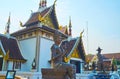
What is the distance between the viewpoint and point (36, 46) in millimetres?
16578

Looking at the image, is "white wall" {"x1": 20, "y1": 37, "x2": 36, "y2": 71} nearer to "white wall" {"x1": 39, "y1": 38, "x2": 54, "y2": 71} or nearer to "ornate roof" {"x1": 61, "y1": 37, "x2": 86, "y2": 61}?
"white wall" {"x1": 39, "y1": 38, "x2": 54, "y2": 71}

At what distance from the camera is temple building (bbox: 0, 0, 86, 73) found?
16.0 meters

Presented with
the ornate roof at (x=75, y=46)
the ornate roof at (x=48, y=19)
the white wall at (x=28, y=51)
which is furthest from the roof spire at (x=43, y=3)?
the white wall at (x=28, y=51)

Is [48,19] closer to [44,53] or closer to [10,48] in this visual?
[44,53]

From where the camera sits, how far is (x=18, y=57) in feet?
53.6

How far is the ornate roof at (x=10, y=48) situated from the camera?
1562 cm

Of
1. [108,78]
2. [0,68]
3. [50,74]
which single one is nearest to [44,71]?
[50,74]

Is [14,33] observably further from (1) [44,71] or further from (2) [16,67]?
(1) [44,71]

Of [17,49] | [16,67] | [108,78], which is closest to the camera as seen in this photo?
[108,78]

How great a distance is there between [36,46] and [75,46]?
429 centimetres

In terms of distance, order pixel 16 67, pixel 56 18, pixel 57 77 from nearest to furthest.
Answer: pixel 57 77, pixel 16 67, pixel 56 18

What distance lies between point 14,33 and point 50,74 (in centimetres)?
1476

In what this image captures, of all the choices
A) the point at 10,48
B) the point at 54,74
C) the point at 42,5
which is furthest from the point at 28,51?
the point at 54,74

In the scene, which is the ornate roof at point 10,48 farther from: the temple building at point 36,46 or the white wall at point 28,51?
the white wall at point 28,51
